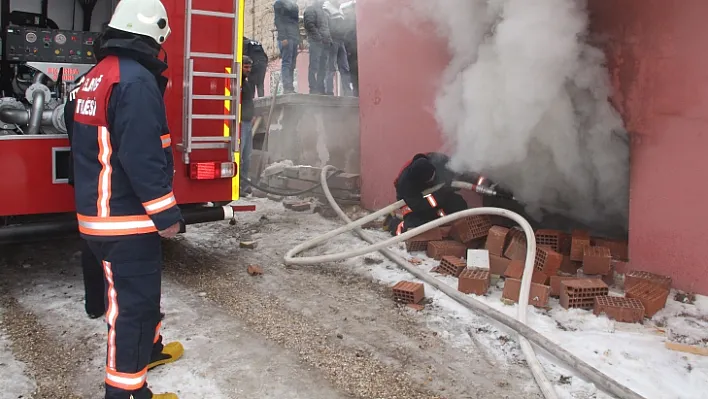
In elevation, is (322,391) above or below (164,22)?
below

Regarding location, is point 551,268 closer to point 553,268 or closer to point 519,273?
point 553,268

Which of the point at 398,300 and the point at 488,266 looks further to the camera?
the point at 488,266

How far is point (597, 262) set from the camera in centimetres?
435

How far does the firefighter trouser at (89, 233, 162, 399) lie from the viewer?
8.21ft

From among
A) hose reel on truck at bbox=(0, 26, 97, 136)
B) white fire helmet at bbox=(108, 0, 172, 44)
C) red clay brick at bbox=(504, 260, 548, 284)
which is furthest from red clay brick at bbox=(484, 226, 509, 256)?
hose reel on truck at bbox=(0, 26, 97, 136)

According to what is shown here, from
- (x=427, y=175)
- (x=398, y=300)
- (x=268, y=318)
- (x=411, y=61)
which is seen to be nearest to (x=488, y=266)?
(x=398, y=300)

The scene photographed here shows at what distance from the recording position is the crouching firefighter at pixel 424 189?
5.41 meters

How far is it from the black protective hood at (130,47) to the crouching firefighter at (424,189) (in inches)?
123

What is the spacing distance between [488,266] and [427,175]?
127 centimetres

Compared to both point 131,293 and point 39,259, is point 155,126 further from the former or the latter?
point 39,259

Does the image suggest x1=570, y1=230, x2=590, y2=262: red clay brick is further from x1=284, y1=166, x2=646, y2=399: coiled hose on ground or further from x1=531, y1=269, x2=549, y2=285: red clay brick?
x1=284, y1=166, x2=646, y2=399: coiled hose on ground

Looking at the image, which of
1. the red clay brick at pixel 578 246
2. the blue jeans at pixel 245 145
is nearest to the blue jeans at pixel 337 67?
the blue jeans at pixel 245 145

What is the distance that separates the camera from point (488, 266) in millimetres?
4492

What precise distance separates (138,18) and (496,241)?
10.5ft
